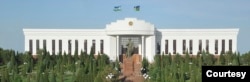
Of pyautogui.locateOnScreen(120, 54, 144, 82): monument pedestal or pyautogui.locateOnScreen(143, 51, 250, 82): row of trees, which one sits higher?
pyautogui.locateOnScreen(143, 51, 250, 82): row of trees

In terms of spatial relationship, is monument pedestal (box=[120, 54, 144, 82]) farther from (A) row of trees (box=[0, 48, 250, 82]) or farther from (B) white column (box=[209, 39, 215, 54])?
(B) white column (box=[209, 39, 215, 54])

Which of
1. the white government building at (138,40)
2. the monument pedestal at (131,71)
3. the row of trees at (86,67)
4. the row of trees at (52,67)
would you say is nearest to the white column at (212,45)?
the white government building at (138,40)

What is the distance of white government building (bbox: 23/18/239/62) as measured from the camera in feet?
166

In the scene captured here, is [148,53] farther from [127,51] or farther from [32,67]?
[32,67]

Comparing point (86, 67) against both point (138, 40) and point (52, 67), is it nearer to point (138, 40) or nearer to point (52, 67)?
point (52, 67)

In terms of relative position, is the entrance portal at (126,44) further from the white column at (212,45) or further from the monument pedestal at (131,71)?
the monument pedestal at (131,71)

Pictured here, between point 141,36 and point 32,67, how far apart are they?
14.4 metres

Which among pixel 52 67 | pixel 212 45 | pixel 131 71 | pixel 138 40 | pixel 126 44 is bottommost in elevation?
pixel 131 71

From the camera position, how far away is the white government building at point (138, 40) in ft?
166

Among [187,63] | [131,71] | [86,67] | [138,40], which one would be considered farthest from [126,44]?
[86,67]

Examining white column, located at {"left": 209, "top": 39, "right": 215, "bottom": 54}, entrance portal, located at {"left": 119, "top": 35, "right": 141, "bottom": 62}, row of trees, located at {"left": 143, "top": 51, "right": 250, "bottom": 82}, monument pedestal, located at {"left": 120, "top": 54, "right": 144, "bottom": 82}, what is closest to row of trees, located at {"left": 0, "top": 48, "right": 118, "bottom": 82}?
monument pedestal, located at {"left": 120, "top": 54, "right": 144, "bottom": 82}

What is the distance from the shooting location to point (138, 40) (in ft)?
168

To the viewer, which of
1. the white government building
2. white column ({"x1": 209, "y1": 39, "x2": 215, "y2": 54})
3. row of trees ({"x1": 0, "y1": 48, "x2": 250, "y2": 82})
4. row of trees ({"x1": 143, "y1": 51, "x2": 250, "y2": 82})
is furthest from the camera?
white column ({"x1": 209, "y1": 39, "x2": 215, "y2": 54})

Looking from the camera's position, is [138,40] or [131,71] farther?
[138,40]
